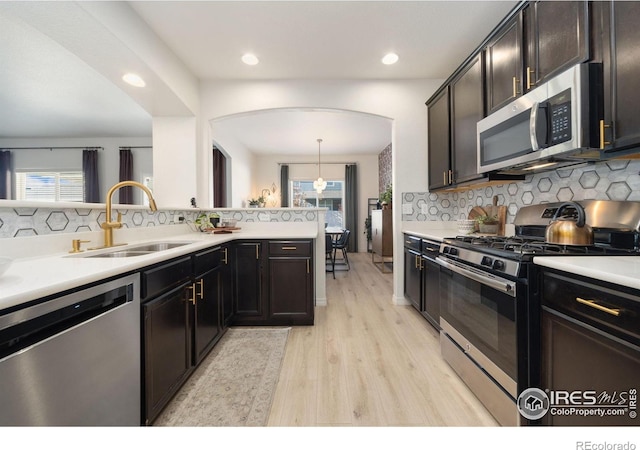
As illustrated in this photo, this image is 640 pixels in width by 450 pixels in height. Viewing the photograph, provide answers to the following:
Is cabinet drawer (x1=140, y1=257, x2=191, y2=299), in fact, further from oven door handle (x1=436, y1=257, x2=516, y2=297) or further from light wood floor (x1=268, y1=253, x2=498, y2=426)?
oven door handle (x1=436, y1=257, x2=516, y2=297)

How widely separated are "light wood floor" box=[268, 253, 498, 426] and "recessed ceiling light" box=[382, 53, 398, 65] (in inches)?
106

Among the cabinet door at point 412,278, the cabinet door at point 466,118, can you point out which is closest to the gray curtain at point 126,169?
the cabinet door at point 412,278

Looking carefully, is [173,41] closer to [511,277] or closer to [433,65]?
[433,65]

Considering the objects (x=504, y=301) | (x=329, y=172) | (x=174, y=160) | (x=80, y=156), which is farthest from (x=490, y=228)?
(x=80, y=156)

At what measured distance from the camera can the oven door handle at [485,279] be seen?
121cm

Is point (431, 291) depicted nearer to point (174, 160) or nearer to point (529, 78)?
point (529, 78)

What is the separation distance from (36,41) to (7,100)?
87.9 inches

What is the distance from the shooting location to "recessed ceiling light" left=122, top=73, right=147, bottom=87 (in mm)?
2270

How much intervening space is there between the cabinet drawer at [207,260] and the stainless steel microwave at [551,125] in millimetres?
2177

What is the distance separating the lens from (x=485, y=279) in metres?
1.37

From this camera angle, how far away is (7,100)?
3.85 m

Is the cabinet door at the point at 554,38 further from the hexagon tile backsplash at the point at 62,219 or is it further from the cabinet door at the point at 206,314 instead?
the hexagon tile backsplash at the point at 62,219

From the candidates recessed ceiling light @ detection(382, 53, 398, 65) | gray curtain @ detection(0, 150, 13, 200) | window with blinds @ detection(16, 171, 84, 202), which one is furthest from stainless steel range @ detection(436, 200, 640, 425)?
gray curtain @ detection(0, 150, 13, 200)
